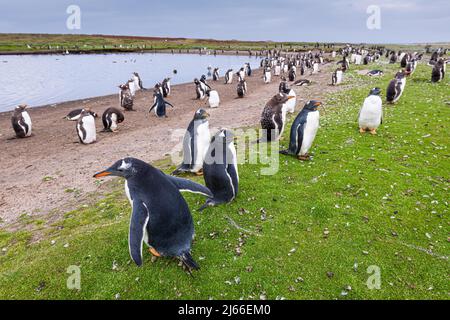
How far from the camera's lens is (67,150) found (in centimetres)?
1545

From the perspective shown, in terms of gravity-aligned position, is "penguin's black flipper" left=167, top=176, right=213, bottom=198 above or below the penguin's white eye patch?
below

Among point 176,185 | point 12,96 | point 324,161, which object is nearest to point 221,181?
point 176,185

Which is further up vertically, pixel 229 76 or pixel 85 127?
pixel 229 76

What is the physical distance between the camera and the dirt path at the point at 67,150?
9.95 meters

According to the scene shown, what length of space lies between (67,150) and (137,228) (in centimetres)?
1273

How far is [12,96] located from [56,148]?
2103 centimetres

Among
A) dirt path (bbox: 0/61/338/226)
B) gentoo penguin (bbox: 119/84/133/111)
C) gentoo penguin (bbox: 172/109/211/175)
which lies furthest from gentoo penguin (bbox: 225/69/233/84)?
gentoo penguin (bbox: 172/109/211/175)

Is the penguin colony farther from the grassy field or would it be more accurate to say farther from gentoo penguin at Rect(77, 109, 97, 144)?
gentoo penguin at Rect(77, 109, 97, 144)

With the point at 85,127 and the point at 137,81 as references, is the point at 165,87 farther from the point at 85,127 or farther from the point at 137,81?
the point at 85,127

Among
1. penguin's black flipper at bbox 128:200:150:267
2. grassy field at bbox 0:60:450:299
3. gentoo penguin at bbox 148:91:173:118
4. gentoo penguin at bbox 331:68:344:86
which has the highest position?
gentoo penguin at bbox 331:68:344:86

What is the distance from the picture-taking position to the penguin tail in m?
5.27

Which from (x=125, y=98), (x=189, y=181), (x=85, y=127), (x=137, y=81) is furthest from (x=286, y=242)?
(x=137, y=81)

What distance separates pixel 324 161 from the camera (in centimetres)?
998
